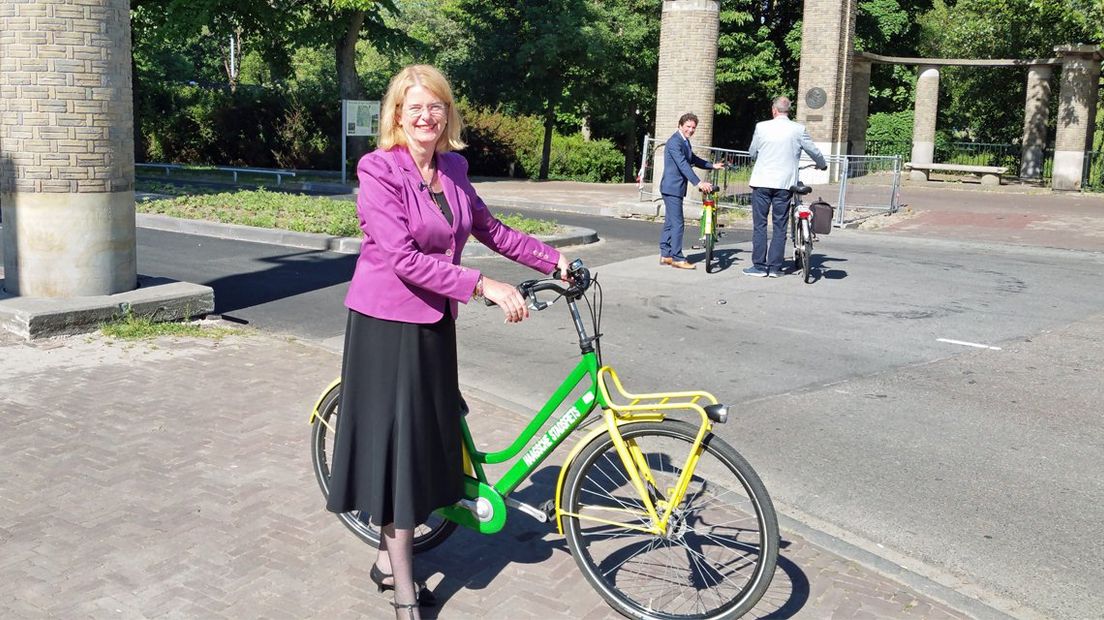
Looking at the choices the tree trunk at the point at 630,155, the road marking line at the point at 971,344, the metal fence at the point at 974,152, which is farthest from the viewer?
the tree trunk at the point at 630,155

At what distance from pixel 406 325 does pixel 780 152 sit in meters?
8.81

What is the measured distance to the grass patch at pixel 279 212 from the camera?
14.8m

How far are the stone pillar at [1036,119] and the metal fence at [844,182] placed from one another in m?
12.8

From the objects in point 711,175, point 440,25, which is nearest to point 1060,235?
point 711,175

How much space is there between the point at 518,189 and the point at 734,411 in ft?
67.2

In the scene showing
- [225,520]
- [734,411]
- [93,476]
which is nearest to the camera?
[225,520]

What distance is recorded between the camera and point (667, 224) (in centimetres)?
1294

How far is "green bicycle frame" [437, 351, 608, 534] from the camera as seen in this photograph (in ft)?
13.2

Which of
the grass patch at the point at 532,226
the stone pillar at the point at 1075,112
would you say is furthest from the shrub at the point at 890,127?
the grass patch at the point at 532,226

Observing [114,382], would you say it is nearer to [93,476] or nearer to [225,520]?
[93,476]

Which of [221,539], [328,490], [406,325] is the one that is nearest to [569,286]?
[406,325]

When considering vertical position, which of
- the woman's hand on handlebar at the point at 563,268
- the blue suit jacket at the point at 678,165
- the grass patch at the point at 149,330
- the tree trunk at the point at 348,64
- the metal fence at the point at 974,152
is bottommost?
the grass patch at the point at 149,330

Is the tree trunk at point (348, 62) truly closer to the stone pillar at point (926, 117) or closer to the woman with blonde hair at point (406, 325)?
the stone pillar at point (926, 117)

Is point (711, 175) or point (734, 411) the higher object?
point (711, 175)
